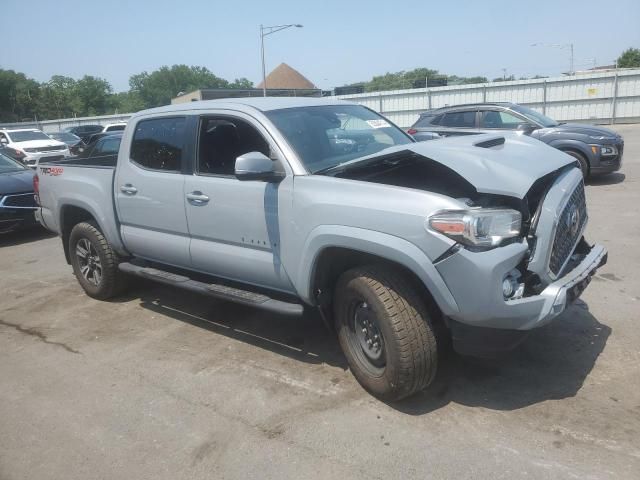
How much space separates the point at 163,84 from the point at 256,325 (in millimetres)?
125763

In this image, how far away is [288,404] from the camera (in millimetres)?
3502

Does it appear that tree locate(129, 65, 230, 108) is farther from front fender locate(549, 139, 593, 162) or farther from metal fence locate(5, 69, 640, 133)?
front fender locate(549, 139, 593, 162)

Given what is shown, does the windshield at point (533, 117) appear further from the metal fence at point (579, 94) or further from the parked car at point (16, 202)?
the metal fence at point (579, 94)

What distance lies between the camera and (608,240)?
652 cm

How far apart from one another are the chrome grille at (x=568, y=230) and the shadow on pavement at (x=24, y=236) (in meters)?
8.80

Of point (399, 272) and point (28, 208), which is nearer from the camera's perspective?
point (399, 272)

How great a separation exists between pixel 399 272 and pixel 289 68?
316 feet

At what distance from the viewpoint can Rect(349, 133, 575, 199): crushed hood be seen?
3117mm

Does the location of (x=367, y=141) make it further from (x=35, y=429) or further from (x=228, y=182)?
(x=35, y=429)

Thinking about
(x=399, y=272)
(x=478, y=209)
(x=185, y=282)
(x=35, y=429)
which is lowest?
(x=35, y=429)

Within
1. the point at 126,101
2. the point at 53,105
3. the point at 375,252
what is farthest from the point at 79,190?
the point at 126,101

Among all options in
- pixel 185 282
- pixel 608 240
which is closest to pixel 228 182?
pixel 185 282

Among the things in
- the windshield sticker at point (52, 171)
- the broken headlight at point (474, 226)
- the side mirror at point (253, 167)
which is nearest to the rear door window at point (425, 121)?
the windshield sticker at point (52, 171)

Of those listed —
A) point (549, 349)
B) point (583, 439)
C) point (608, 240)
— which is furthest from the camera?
point (608, 240)
